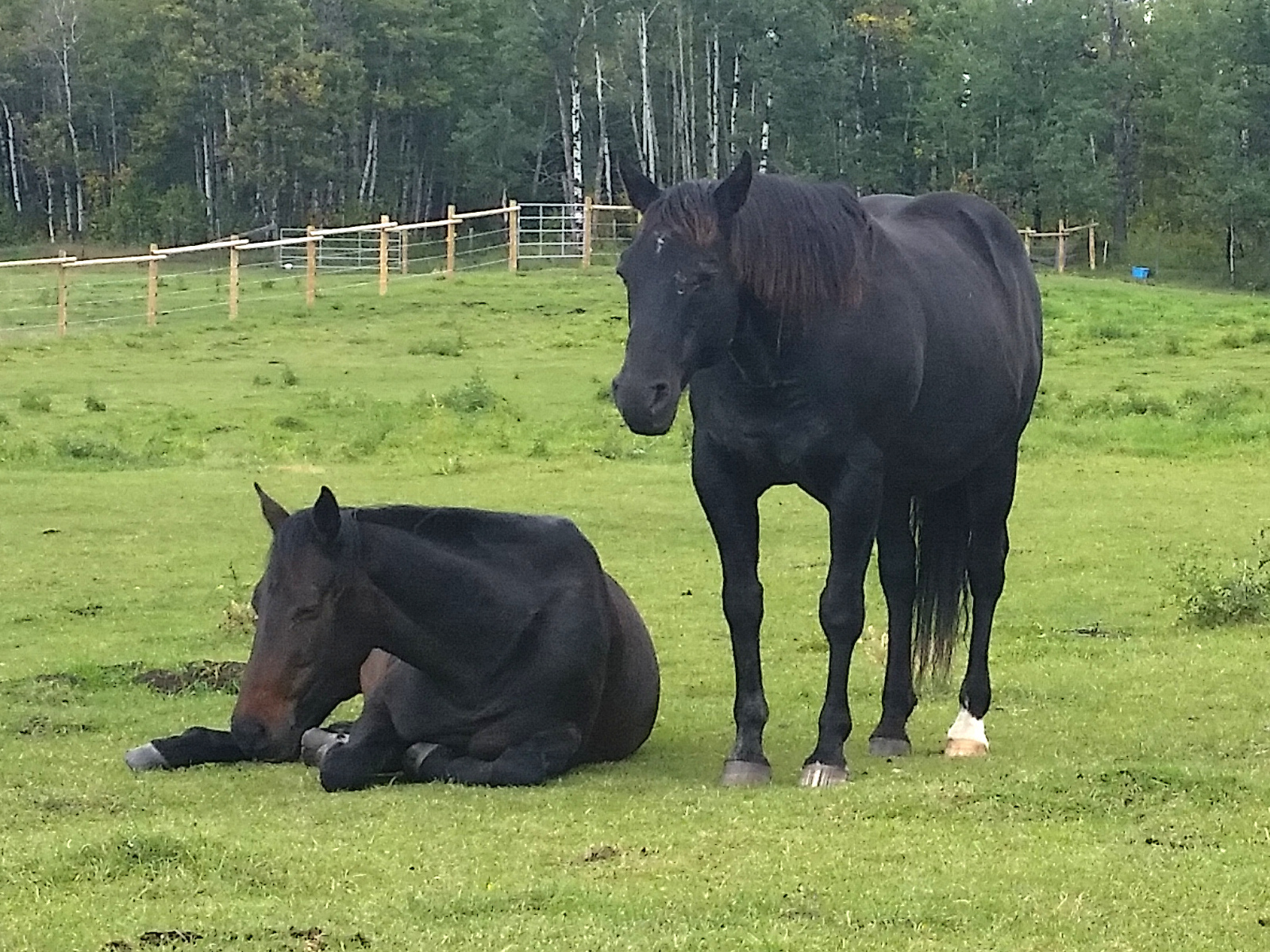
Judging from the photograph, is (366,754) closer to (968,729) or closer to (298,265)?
(968,729)

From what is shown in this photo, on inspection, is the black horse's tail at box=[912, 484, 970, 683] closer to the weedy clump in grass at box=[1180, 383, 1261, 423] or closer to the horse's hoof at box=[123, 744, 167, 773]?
the horse's hoof at box=[123, 744, 167, 773]

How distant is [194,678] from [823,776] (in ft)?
11.8

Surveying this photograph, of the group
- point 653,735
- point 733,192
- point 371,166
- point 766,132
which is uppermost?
point 766,132

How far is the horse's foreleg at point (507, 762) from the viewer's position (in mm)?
6367

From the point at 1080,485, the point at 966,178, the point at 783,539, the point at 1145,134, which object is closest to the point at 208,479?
the point at 783,539

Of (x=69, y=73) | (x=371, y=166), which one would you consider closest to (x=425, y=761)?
(x=371, y=166)

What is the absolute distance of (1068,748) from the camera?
711cm

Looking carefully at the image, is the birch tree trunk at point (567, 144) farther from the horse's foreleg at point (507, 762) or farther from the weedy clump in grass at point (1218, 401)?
the horse's foreleg at point (507, 762)

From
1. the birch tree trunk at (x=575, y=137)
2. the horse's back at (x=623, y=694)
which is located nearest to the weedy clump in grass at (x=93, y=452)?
the horse's back at (x=623, y=694)

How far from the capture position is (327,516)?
601cm

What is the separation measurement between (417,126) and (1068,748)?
2156 inches

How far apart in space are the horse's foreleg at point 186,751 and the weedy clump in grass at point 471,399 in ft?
42.6

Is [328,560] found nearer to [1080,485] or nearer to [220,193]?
[1080,485]

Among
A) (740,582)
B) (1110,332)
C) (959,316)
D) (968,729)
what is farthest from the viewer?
(1110,332)
